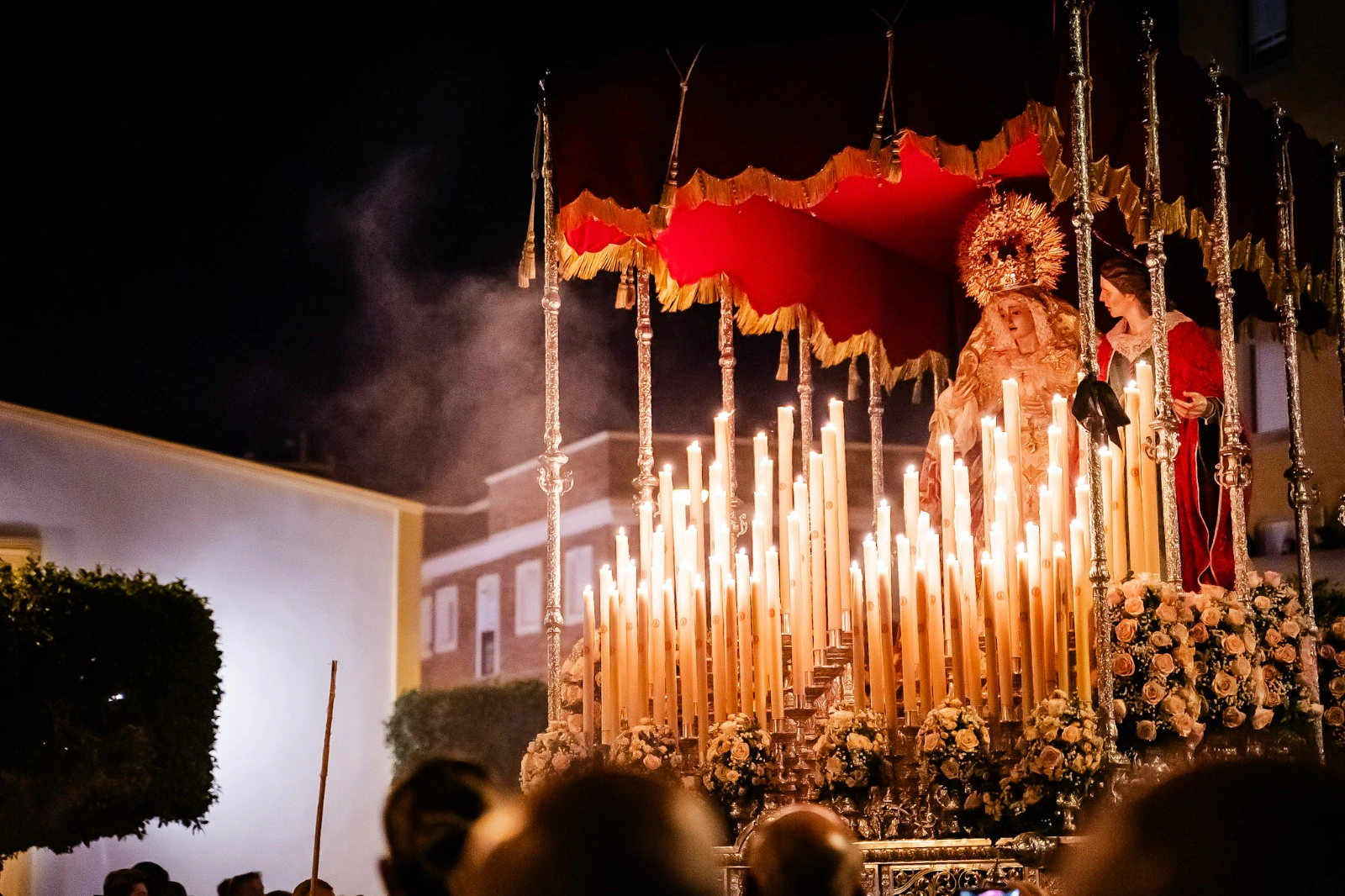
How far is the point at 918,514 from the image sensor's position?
6.90 m

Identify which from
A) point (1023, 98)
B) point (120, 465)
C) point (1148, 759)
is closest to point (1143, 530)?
point (1148, 759)

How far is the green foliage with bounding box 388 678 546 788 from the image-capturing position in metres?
27.7

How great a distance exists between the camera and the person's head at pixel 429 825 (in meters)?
2.66

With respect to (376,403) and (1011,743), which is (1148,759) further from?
(376,403)

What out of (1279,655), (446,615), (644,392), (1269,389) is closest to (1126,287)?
(1279,655)

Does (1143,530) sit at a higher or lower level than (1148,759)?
higher

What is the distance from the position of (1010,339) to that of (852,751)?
273cm

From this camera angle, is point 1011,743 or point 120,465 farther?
point 120,465

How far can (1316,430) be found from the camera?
12266mm

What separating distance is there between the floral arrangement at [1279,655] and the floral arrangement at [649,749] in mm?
2563

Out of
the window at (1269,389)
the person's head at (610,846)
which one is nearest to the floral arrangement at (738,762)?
the person's head at (610,846)

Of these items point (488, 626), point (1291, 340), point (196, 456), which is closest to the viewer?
point (1291, 340)

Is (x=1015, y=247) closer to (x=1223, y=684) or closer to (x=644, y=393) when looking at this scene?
(x=644, y=393)

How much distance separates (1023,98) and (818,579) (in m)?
2.22
